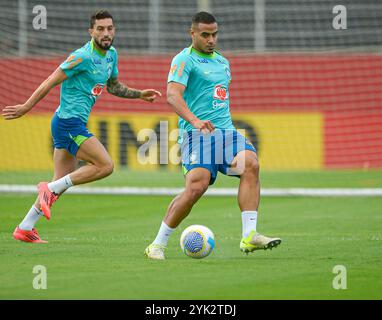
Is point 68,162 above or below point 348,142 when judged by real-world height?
below

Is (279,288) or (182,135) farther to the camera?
(182,135)

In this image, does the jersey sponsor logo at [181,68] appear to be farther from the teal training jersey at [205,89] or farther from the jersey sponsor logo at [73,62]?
the jersey sponsor logo at [73,62]

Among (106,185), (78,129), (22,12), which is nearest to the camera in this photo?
(78,129)

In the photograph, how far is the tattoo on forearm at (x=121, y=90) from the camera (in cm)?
1120

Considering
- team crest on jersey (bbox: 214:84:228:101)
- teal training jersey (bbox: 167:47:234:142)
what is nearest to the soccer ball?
teal training jersey (bbox: 167:47:234:142)

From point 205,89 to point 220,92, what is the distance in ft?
0.53

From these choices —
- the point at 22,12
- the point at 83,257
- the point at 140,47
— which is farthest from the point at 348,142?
the point at 83,257

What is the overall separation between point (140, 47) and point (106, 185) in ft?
20.4

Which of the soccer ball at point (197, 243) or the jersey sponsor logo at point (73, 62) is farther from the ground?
the jersey sponsor logo at point (73, 62)

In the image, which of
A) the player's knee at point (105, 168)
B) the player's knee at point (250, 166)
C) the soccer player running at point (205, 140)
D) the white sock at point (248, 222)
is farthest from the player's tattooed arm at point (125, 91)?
the white sock at point (248, 222)

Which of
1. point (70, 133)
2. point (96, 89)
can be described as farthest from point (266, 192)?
point (70, 133)

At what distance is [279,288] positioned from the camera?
7.71 metres

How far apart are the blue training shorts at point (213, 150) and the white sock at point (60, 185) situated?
1.54m
